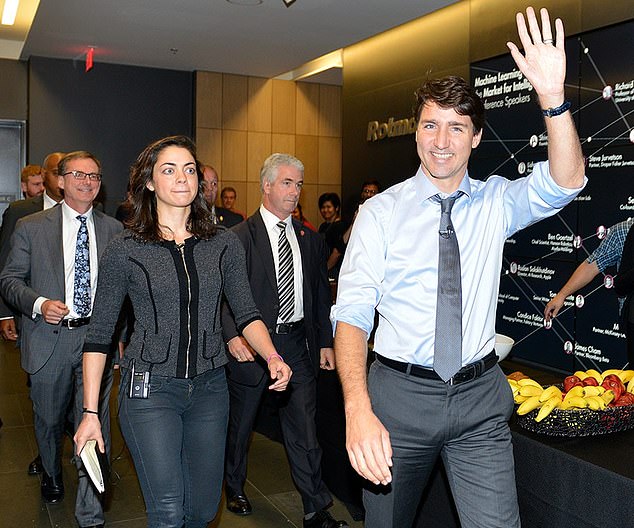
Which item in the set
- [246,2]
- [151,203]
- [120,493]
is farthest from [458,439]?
[246,2]

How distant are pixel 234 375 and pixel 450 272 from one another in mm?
2108

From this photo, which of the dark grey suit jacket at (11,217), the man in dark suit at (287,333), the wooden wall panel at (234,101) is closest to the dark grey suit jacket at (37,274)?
the man in dark suit at (287,333)

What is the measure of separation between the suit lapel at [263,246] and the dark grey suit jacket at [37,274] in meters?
0.79

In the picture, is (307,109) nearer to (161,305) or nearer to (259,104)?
(259,104)

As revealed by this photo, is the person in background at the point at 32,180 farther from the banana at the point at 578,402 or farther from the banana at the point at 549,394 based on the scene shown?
the banana at the point at 578,402

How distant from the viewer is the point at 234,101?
12711mm

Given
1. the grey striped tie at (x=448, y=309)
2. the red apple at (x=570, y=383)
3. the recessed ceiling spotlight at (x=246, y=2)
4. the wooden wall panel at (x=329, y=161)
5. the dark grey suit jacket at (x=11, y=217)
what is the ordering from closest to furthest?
1. the grey striped tie at (x=448, y=309)
2. the red apple at (x=570, y=383)
3. the dark grey suit jacket at (x=11, y=217)
4. the recessed ceiling spotlight at (x=246, y=2)
5. the wooden wall panel at (x=329, y=161)

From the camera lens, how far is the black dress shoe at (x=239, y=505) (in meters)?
4.06

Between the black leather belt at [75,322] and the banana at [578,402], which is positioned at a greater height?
the black leather belt at [75,322]

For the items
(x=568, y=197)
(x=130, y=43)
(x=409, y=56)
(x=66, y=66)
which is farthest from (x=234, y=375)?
(x=66, y=66)

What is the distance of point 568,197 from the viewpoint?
2.15m

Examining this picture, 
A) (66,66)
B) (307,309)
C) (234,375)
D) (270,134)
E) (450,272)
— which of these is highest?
(66,66)

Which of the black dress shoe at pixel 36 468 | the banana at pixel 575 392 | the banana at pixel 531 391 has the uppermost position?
the banana at pixel 575 392

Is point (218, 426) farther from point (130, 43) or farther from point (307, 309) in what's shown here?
point (130, 43)
